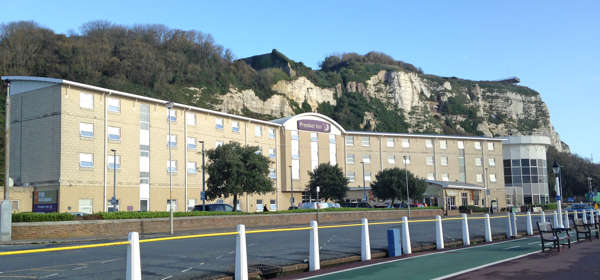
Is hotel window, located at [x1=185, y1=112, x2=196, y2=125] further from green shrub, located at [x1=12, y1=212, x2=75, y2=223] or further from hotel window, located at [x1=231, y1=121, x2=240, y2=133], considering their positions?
green shrub, located at [x1=12, y1=212, x2=75, y2=223]

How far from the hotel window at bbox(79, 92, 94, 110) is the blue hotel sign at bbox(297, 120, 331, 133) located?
1156 inches

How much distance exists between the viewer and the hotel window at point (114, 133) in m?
47.2

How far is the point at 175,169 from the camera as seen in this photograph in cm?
5278

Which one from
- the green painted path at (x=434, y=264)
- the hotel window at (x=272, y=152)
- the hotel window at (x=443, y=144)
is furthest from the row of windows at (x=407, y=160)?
the green painted path at (x=434, y=264)

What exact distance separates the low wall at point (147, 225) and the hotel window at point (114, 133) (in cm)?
1843

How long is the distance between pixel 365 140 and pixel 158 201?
118ft

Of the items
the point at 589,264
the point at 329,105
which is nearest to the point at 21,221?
the point at 589,264

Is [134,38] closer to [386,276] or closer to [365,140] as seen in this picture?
[365,140]

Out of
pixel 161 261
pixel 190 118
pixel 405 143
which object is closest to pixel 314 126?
pixel 405 143

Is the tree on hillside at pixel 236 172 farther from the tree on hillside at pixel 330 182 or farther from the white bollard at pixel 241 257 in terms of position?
the white bollard at pixel 241 257

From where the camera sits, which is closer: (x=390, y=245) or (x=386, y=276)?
(x=386, y=276)

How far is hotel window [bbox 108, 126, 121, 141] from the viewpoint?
47156mm

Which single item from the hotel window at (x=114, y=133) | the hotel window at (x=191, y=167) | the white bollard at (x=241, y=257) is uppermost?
the hotel window at (x=114, y=133)

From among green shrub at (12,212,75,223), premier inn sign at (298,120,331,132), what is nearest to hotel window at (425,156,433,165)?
premier inn sign at (298,120,331,132)
